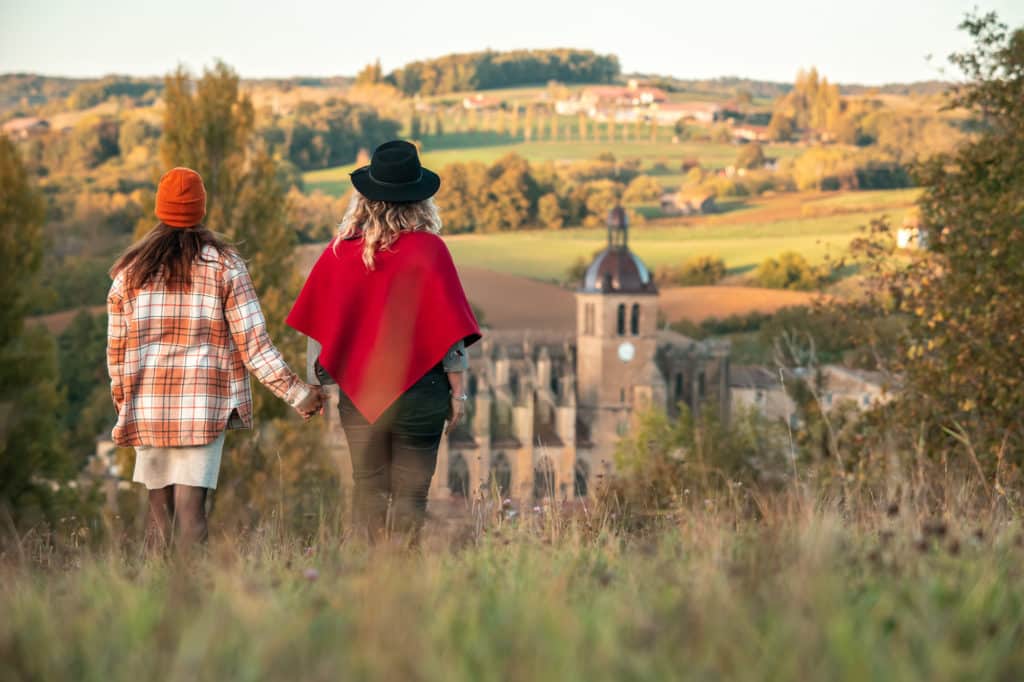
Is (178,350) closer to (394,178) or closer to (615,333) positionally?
(394,178)

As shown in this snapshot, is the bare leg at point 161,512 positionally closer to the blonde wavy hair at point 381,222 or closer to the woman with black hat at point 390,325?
the woman with black hat at point 390,325

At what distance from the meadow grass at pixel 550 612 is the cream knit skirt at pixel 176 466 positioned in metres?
0.79

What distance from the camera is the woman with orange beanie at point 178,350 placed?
5723mm

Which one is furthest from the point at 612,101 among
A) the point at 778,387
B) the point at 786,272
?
the point at 778,387

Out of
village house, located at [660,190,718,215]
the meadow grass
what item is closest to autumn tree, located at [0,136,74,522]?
the meadow grass

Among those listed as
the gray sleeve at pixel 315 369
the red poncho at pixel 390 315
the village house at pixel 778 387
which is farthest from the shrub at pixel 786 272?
the red poncho at pixel 390 315

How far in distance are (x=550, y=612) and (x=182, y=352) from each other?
2868mm

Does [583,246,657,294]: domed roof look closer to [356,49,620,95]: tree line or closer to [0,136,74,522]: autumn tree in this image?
[356,49,620,95]: tree line

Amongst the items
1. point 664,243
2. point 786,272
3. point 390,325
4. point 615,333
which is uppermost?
point 390,325

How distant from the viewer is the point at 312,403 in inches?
238

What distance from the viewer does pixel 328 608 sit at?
12.0ft

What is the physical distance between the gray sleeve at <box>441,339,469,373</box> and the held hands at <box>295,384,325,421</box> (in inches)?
25.3

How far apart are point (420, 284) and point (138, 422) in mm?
1355

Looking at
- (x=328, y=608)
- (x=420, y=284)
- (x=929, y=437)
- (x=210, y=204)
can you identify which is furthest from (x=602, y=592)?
(x=210, y=204)
